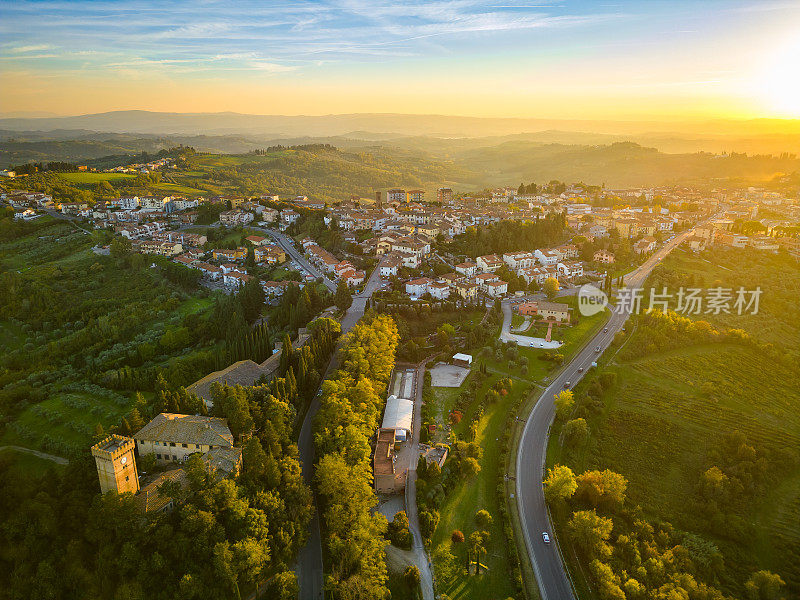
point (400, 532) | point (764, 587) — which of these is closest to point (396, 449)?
point (400, 532)

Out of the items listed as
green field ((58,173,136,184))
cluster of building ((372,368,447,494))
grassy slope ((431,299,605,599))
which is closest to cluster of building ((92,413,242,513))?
cluster of building ((372,368,447,494))

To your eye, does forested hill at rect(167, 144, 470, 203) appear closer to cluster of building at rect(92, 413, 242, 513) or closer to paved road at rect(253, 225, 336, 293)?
paved road at rect(253, 225, 336, 293)

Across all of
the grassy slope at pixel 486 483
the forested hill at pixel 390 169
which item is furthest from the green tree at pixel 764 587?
the forested hill at pixel 390 169

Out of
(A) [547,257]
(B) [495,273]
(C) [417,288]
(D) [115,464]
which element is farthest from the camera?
(A) [547,257]

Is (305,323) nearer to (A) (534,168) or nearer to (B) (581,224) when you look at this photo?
(B) (581,224)

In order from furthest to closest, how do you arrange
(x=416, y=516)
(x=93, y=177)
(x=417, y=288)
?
(x=93, y=177), (x=417, y=288), (x=416, y=516)

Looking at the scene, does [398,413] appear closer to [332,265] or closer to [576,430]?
[576,430]

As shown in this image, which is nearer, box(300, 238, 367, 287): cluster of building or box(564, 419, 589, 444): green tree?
box(564, 419, 589, 444): green tree
